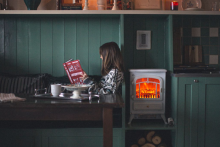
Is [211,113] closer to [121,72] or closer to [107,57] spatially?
[121,72]

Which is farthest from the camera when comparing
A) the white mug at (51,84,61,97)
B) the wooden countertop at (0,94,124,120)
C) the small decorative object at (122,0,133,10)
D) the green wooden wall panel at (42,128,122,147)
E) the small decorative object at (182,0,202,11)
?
the small decorative object at (182,0,202,11)

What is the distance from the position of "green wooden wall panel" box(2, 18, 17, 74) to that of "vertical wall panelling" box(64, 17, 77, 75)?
0.74 m

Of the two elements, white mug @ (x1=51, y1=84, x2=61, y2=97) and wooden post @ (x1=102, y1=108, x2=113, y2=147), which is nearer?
wooden post @ (x1=102, y1=108, x2=113, y2=147)

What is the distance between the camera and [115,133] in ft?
9.18

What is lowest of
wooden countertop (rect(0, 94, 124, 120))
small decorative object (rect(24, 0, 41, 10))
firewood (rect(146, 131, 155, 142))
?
firewood (rect(146, 131, 155, 142))

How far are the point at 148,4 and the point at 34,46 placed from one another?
5.73 feet

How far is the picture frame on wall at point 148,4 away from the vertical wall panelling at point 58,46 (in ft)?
3.63

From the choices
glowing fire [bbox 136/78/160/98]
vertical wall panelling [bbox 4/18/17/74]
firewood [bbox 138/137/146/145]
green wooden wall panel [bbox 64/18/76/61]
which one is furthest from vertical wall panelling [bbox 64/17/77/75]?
firewood [bbox 138/137/146/145]

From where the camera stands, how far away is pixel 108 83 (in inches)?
105

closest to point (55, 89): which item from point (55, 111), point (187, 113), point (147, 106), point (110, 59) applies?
point (55, 111)

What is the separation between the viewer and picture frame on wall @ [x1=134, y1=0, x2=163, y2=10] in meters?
3.15

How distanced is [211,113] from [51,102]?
199 cm

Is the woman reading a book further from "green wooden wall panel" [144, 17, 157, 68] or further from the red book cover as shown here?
"green wooden wall panel" [144, 17, 157, 68]

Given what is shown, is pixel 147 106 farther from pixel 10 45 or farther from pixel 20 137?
pixel 10 45
